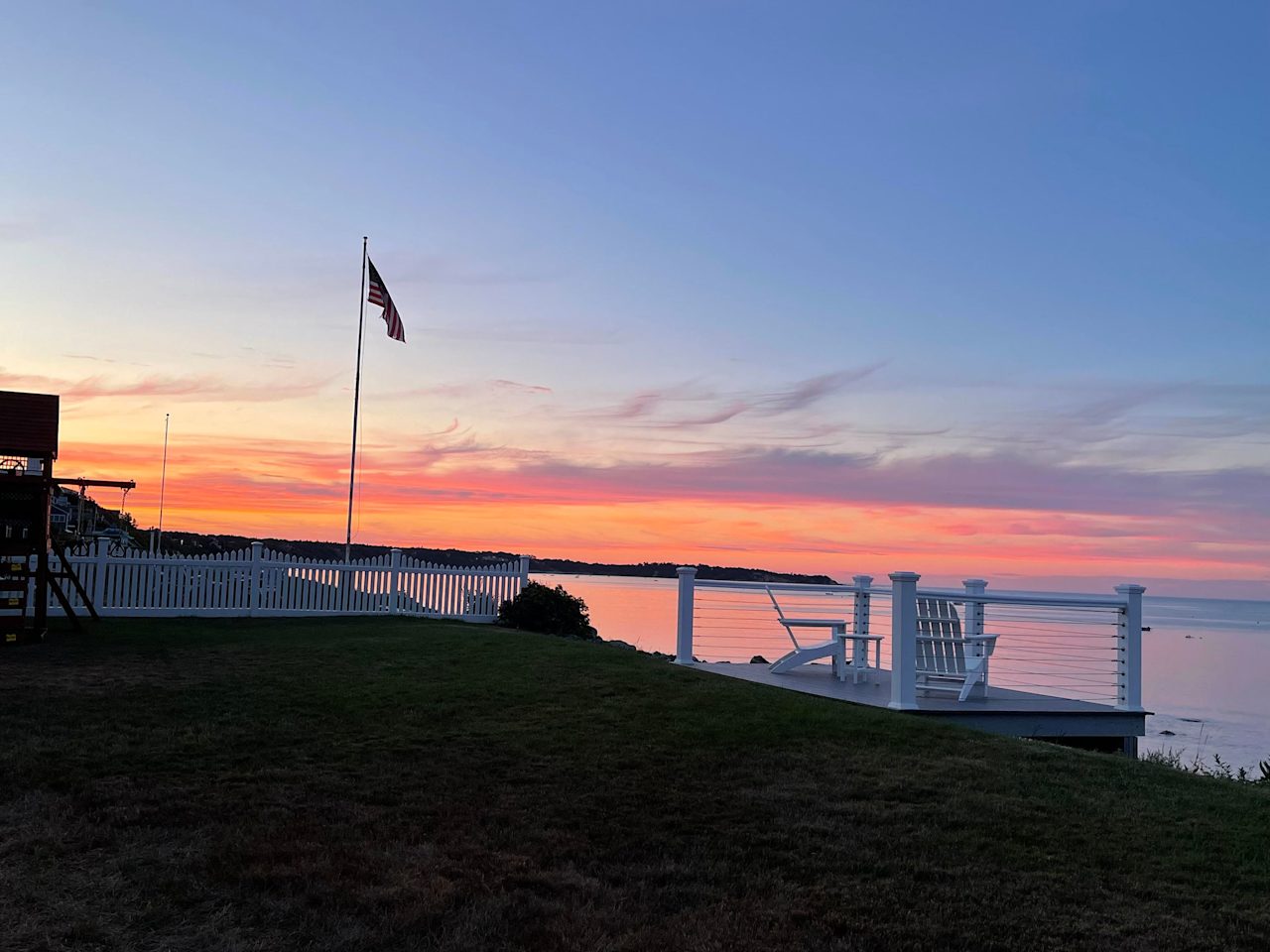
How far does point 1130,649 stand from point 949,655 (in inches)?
72.1

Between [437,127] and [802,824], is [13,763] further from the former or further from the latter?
[437,127]

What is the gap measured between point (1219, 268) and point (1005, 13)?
19.2 ft

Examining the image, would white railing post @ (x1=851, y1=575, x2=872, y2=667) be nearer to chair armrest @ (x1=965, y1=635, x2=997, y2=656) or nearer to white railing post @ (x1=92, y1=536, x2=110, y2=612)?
chair armrest @ (x1=965, y1=635, x2=997, y2=656)

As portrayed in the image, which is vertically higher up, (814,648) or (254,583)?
(254,583)

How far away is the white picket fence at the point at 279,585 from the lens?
16.8m

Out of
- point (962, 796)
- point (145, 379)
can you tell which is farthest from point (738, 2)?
point (145, 379)

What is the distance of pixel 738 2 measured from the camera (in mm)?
12492

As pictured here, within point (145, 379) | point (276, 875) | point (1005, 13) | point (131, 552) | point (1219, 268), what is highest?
point (1005, 13)

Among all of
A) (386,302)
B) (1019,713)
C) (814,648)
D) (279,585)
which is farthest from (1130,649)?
(386,302)

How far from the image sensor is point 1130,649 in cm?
1054

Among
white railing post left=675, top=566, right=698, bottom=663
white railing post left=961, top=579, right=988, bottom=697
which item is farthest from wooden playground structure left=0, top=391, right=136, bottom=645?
white railing post left=961, top=579, right=988, bottom=697

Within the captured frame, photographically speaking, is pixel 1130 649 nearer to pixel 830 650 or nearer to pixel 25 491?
pixel 830 650

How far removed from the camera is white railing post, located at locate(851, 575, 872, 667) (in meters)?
12.5

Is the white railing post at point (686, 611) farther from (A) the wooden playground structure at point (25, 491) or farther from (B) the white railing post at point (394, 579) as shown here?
(A) the wooden playground structure at point (25, 491)
